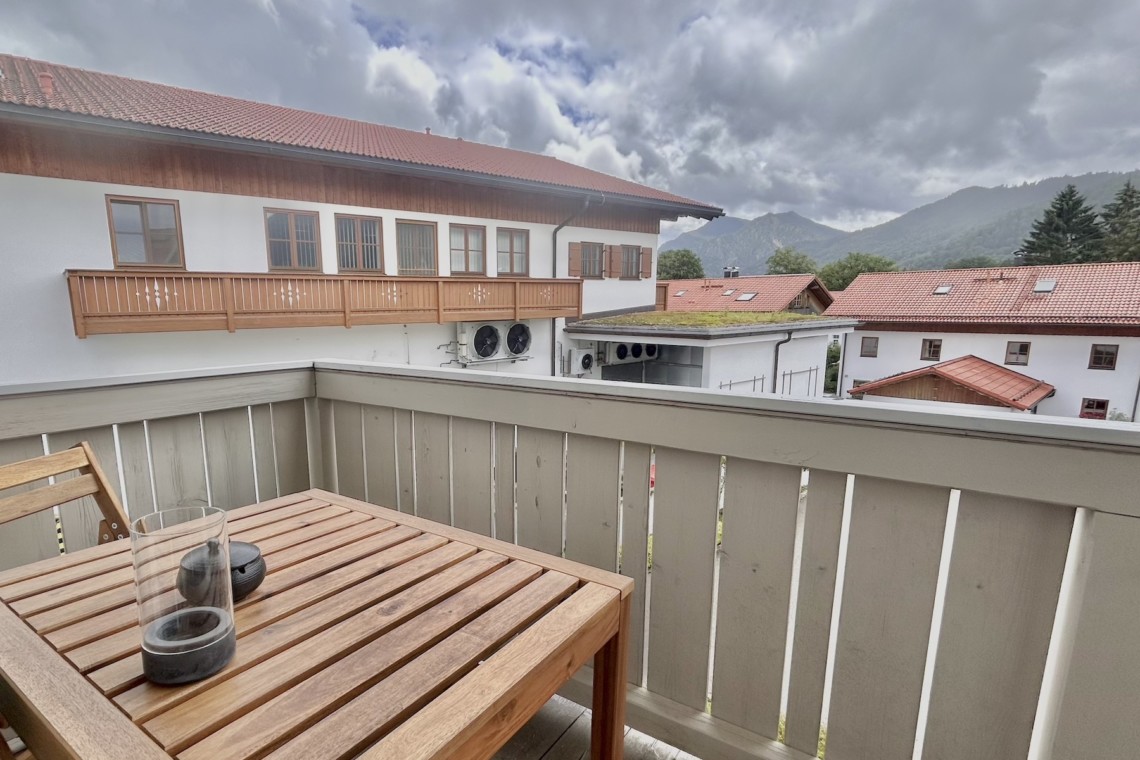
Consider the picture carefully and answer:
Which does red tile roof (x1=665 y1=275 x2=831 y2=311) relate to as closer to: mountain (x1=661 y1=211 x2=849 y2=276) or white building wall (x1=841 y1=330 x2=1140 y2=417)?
mountain (x1=661 y1=211 x2=849 y2=276)

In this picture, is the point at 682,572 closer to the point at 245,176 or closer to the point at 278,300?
the point at 278,300

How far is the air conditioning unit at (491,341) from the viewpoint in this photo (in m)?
9.48

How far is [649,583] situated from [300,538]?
842 mm

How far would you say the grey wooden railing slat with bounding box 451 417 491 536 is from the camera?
163cm

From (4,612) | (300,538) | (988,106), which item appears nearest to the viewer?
(4,612)

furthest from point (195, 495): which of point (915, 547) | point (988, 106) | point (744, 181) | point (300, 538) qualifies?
point (744, 181)

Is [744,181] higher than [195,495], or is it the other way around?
[744,181]

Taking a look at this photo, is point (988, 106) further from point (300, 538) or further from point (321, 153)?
point (321, 153)

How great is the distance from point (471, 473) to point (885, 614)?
3.77 feet

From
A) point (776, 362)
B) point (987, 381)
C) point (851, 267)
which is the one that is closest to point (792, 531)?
point (987, 381)

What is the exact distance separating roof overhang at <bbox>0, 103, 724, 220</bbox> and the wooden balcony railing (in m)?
1.59

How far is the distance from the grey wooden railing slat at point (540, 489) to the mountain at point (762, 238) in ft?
8.72

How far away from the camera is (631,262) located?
12.4 m

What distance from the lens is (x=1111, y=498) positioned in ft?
2.63
